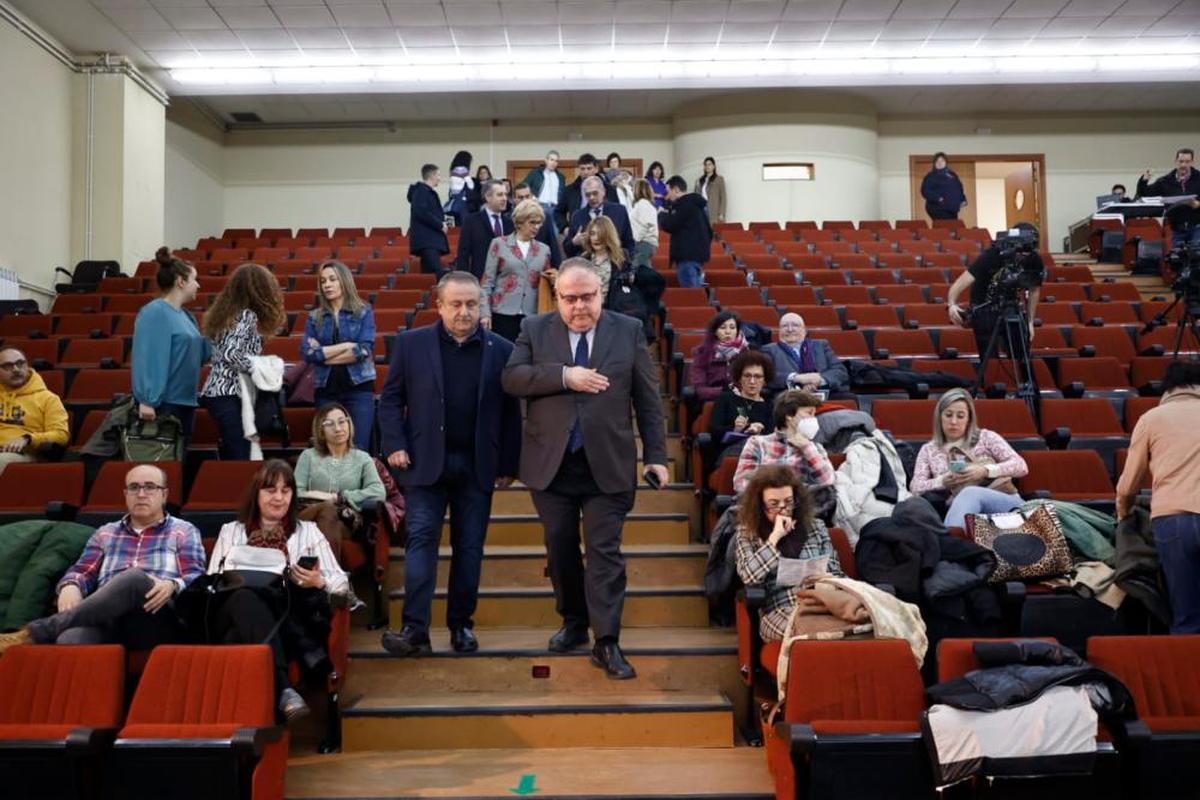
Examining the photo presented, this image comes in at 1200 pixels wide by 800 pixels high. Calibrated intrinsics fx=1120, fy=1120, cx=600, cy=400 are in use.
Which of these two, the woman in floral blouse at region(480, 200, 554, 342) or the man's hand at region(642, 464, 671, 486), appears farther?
the woman in floral blouse at region(480, 200, 554, 342)

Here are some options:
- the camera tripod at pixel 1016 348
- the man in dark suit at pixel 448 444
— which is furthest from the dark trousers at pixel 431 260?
the man in dark suit at pixel 448 444

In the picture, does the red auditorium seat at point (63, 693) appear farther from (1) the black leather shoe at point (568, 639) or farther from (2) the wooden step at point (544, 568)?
(2) the wooden step at point (544, 568)

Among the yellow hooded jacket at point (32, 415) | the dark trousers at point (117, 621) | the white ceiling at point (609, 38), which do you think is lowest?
the dark trousers at point (117, 621)

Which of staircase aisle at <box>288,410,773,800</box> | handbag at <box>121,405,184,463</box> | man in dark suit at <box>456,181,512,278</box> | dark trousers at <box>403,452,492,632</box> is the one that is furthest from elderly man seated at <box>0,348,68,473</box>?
dark trousers at <box>403,452,492,632</box>

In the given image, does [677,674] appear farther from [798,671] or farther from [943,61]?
[943,61]

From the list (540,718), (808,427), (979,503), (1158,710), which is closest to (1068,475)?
(979,503)

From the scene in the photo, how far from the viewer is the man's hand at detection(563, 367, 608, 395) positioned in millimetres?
3254

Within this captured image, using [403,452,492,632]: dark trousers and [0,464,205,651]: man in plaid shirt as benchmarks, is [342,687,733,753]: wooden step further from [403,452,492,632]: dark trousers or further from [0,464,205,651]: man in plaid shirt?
[0,464,205,651]: man in plaid shirt

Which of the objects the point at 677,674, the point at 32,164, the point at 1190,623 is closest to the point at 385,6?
the point at 32,164

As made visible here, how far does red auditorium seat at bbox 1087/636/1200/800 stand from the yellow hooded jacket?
4222mm

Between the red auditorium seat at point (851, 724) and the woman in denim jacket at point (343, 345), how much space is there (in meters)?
2.47

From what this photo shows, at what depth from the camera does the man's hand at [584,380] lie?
325cm

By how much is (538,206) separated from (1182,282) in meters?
3.53

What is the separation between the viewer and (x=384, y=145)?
43.8 feet
